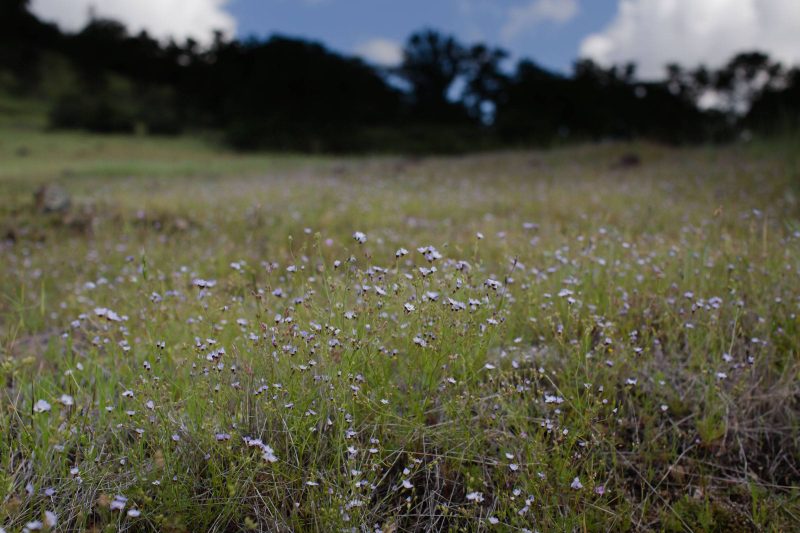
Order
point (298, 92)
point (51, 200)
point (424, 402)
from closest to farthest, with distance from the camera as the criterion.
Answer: point (424, 402), point (51, 200), point (298, 92)

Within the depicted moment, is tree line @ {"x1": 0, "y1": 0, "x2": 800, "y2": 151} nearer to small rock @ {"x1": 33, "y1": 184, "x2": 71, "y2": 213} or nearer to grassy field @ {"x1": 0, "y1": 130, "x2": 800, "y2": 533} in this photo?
small rock @ {"x1": 33, "y1": 184, "x2": 71, "y2": 213}

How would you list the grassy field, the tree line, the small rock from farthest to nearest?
the tree line
the small rock
the grassy field

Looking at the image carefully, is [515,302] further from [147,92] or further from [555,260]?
[147,92]

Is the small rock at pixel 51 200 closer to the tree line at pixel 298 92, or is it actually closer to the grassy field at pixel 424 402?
the grassy field at pixel 424 402

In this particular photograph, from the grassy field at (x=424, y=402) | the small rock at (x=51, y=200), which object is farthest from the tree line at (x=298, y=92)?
the grassy field at (x=424, y=402)

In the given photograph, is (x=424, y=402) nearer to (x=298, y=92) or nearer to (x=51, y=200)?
(x=51, y=200)

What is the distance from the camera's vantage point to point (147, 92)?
31.2 metres

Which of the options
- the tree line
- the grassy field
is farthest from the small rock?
the tree line

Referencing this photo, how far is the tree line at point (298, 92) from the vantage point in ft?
92.4

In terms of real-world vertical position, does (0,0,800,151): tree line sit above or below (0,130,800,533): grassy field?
above

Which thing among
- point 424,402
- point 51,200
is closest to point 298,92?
point 51,200

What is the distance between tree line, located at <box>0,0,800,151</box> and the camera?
28172mm

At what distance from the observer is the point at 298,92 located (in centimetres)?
3078

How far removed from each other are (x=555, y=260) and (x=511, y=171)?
36.5ft
